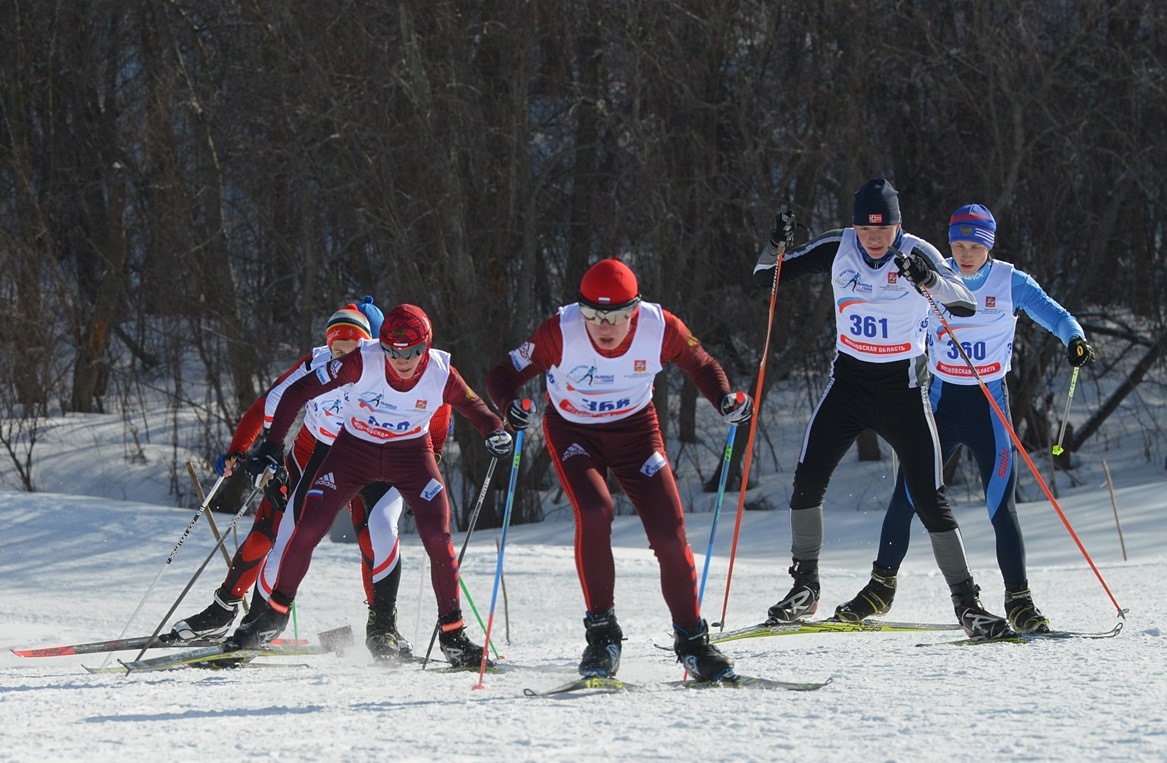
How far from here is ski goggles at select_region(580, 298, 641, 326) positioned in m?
4.84

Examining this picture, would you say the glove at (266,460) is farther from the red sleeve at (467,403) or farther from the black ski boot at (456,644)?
the black ski boot at (456,644)

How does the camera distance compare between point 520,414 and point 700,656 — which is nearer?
point 700,656

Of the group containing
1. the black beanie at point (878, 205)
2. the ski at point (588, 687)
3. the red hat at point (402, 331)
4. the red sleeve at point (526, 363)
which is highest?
the black beanie at point (878, 205)

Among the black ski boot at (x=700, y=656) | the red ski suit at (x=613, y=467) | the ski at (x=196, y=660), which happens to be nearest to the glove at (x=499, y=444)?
the red ski suit at (x=613, y=467)

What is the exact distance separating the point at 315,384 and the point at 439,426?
900 millimetres

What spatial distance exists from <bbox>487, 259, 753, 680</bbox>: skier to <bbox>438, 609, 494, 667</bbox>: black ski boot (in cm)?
98

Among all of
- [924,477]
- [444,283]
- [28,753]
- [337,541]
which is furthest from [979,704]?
[444,283]

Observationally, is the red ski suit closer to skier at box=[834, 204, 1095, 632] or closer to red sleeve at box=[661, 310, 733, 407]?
red sleeve at box=[661, 310, 733, 407]

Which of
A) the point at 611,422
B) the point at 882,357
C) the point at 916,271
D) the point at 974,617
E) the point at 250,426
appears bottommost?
the point at 974,617

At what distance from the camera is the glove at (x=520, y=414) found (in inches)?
194

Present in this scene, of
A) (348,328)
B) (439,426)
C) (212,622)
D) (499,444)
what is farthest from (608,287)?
(212,622)

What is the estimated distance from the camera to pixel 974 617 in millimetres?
5832

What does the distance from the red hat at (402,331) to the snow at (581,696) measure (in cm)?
131

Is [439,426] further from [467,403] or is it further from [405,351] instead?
[405,351]
